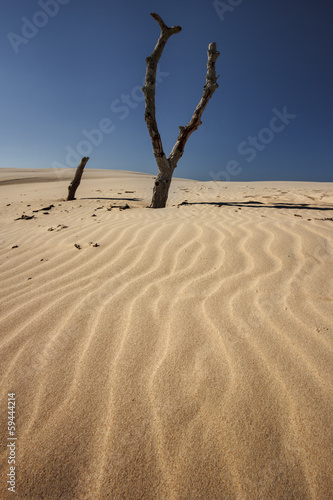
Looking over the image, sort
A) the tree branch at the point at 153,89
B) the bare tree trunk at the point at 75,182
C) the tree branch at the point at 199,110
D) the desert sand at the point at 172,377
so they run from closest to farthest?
the desert sand at the point at 172,377, the tree branch at the point at 153,89, the tree branch at the point at 199,110, the bare tree trunk at the point at 75,182

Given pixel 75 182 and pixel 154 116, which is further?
pixel 75 182

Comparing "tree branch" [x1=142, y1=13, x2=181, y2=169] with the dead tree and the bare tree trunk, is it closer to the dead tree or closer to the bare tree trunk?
the dead tree

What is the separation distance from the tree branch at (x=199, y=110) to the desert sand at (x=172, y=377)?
449 centimetres

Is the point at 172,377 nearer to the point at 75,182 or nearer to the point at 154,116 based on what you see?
the point at 154,116

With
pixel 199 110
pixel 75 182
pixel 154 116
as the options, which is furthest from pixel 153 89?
pixel 75 182

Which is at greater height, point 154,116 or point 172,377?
point 154,116

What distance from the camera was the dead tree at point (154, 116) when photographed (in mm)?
5664

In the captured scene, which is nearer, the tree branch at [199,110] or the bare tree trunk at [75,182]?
the tree branch at [199,110]

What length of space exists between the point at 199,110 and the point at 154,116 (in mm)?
1279

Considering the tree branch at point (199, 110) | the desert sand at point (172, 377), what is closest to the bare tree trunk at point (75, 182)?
the tree branch at point (199, 110)

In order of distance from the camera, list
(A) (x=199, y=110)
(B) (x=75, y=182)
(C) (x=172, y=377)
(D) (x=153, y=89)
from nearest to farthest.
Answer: (C) (x=172, y=377), (D) (x=153, y=89), (A) (x=199, y=110), (B) (x=75, y=182)

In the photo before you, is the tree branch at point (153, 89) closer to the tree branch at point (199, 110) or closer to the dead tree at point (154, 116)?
the dead tree at point (154, 116)

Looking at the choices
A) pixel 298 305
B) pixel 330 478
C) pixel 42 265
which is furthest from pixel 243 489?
pixel 42 265

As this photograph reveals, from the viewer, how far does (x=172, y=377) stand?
1.21 m
